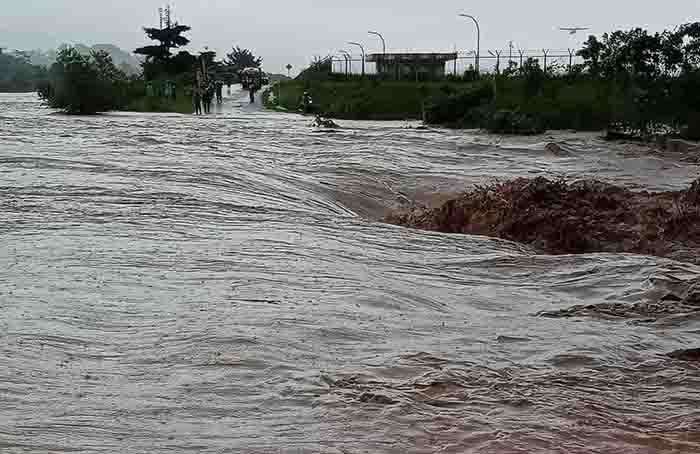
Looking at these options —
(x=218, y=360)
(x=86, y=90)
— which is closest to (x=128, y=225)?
(x=218, y=360)

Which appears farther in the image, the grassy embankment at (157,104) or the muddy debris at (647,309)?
the grassy embankment at (157,104)

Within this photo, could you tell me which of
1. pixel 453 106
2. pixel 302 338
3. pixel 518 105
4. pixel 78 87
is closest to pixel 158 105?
pixel 78 87

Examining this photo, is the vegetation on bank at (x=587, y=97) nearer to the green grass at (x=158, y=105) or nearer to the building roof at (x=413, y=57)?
the green grass at (x=158, y=105)

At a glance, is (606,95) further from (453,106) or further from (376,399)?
(376,399)

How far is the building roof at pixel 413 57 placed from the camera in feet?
187

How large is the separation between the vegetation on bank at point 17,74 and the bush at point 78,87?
3218 centimetres

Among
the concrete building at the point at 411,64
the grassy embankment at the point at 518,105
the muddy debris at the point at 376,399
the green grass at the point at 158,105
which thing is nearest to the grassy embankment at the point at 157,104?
the green grass at the point at 158,105

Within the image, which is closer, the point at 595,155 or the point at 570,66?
the point at 595,155

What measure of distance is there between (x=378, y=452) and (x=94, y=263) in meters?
4.09

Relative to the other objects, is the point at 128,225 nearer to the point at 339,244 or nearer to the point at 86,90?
the point at 339,244

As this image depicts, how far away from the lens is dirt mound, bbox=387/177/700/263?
9.41 meters

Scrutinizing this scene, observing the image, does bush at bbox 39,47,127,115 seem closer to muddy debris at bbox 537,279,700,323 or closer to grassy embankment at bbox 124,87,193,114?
grassy embankment at bbox 124,87,193,114

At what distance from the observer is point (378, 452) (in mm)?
4164

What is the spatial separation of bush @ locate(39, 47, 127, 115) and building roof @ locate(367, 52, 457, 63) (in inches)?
956
